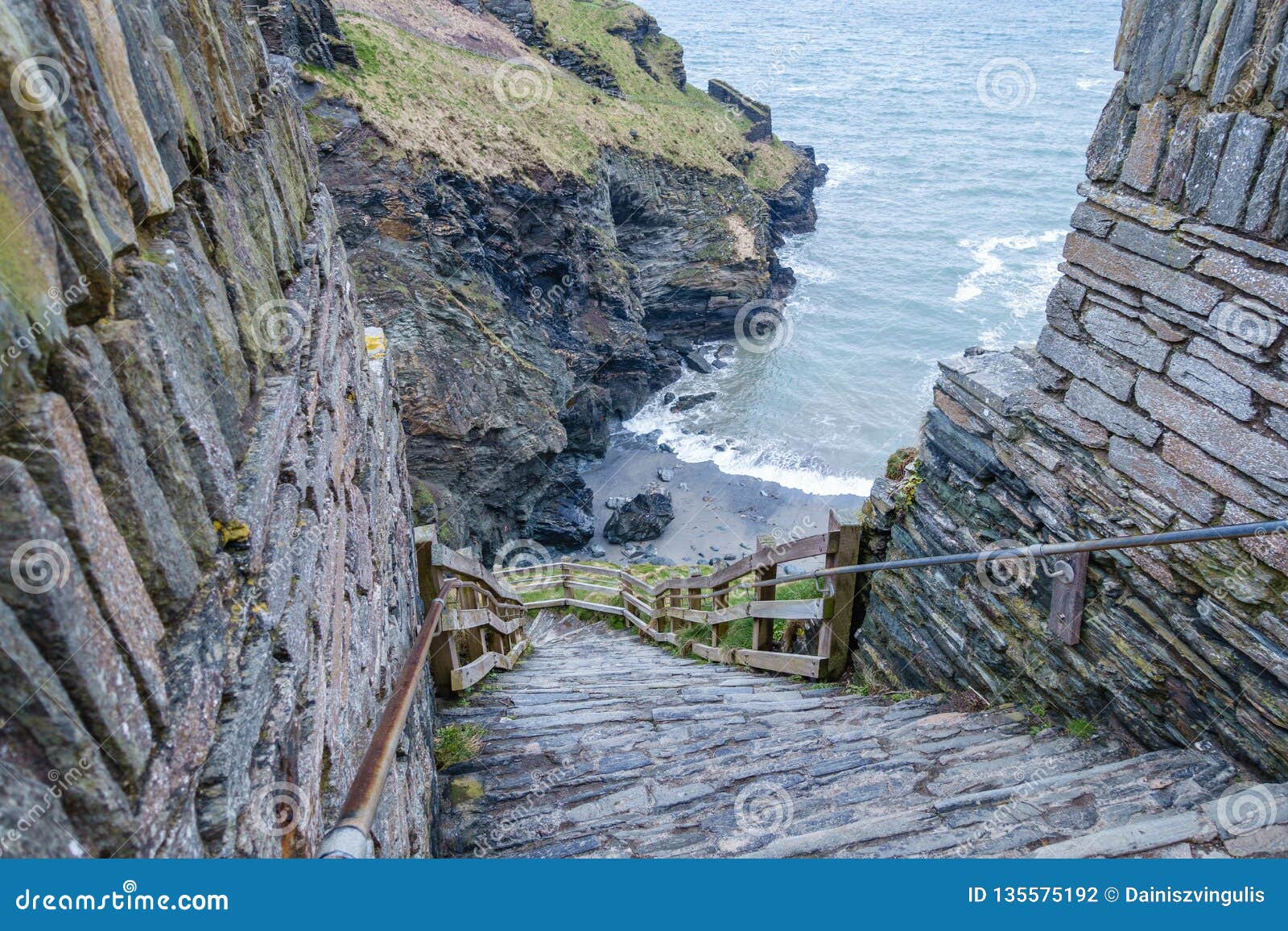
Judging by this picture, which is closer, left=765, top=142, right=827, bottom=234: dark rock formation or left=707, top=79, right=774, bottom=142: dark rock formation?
left=765, top=142, right=827, bottom=234: dark rock formation

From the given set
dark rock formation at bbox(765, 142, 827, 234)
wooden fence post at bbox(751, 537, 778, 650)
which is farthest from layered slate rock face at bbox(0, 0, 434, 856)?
dark rock formation at bbox(765, 142, 827, 234)

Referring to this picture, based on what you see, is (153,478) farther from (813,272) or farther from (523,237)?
(813,272)

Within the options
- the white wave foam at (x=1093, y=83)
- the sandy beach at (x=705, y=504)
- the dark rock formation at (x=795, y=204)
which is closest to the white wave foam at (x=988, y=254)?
the dark rock formation at (x=795, y=204)

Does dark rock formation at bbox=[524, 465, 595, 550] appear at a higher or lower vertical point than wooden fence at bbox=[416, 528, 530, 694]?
lower

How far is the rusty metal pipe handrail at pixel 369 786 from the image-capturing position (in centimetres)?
175

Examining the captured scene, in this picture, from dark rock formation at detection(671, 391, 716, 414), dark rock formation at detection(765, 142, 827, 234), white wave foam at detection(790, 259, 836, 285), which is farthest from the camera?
dark rock formation at detection(765, 142, 827, 234)

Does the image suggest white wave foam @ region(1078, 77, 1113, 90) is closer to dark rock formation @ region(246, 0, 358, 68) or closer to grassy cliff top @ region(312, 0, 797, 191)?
grassy cliff top @ region(312, 0, 797, 191)

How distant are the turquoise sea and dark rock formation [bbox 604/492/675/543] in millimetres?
4092

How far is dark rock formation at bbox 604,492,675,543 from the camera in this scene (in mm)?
23109

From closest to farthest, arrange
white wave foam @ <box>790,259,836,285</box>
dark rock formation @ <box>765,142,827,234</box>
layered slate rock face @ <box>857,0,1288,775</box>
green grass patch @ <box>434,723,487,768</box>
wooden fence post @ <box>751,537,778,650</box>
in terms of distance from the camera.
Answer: layered slate rock face @ <box>857,0,1288,775</box>
green grass patch @ <box>434,723,487,768</box>
wooden fence post @ <box>751,537,778,650</box>
white wave foam @ <box>790,259,836,285</box>
dark rock formation @ <box>765,142,827,234</box>

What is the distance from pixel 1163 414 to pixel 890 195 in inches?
2064

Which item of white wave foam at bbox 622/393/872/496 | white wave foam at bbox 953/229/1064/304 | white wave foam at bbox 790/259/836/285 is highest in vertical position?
white wave foam at bbox 953/229/1064/304

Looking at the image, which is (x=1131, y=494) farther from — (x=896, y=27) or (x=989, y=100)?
(x=896, y=27)

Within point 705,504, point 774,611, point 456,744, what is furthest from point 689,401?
point 456,744
